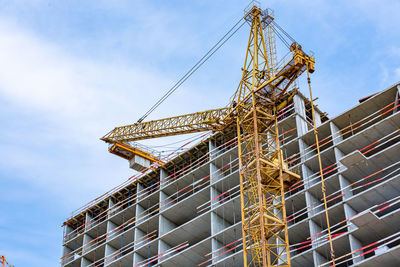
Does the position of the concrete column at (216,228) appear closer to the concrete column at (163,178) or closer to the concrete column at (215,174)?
the concrete column at (215,174)

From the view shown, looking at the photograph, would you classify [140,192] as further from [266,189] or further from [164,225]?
[266,189]

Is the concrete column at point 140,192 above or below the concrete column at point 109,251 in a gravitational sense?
above

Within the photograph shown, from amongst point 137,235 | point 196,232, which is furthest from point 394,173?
point 137,235

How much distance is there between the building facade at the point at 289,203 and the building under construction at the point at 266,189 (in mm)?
99

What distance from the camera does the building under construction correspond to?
151ft

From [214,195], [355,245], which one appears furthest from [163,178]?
[355,245]

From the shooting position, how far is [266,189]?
1825 inches

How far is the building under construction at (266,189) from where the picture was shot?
Answer: 151 ft

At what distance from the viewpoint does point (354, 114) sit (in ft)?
173

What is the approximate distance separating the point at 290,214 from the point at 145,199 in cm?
1830

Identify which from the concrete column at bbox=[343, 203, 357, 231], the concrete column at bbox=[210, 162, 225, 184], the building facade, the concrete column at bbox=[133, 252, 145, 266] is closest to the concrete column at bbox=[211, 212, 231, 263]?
the building facade

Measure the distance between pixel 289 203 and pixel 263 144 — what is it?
5053mm

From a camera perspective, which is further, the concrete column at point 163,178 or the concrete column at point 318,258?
the concrete column at point 163,178

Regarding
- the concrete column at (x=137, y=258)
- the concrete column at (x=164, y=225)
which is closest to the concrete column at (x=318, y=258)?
the concrete column at (x=164, y=225)
